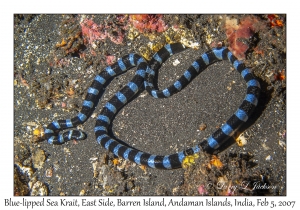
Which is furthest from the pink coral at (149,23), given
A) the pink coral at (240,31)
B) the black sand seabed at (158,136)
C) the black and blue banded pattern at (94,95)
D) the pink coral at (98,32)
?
the pink coral at (240,31)

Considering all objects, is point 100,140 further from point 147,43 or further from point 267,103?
point 267,103

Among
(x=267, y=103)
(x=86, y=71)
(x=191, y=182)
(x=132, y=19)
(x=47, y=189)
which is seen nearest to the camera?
(x=191, y=182)

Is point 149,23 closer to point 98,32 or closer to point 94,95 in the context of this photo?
point 98,32

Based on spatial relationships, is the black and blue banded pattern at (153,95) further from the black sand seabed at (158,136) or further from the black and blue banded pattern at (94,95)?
the black sand seabed at (158,136)

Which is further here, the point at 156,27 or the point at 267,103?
the point at 156,27

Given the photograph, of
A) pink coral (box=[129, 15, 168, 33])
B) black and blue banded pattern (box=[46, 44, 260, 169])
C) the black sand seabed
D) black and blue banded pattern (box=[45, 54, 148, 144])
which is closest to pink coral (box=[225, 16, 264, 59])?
black and blue banded pattern (box=[46, 44, 260, 169])
